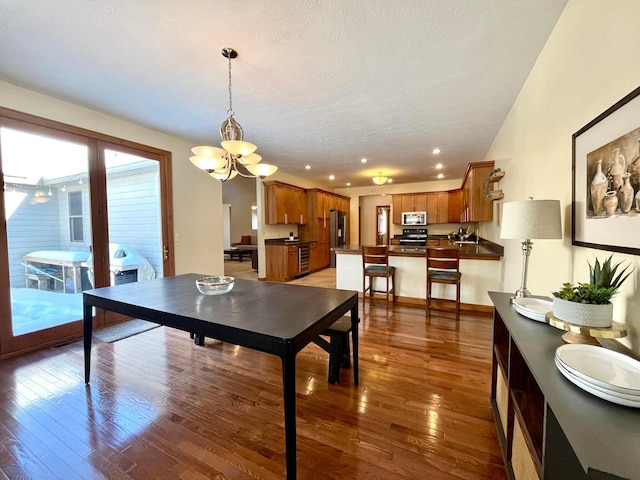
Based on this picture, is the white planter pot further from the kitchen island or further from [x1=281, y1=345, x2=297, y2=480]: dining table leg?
the kitchen island

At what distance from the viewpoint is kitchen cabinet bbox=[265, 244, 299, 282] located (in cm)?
607

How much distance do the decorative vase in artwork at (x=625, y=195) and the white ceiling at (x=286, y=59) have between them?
1.35 m

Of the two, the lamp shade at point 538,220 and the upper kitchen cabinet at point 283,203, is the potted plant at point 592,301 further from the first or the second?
the upper kitchen cabinet at point 283,203

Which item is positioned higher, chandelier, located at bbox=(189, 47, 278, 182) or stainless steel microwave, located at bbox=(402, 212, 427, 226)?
chandelier, located at bbox=(189, 47, 278, 182)

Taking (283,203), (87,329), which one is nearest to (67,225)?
(87,329)

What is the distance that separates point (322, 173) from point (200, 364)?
5404 millimetres

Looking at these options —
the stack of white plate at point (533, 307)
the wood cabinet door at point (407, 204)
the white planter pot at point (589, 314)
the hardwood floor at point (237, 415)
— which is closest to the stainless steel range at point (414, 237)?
the wood cabinet door at point (407, 204)

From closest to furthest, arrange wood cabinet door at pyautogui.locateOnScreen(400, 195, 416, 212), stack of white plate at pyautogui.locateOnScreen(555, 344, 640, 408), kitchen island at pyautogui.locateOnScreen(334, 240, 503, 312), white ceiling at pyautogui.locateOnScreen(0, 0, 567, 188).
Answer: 1. stack of white plate at pyautogui.locateOnScreen(555, 344, 640, 408)
2. white ceiling at pyautogui.locateOnScreen(0, 0, 567, 188)
3. kitchen island at pyautogui.locateOnScreen(334, 240, 503, 312)
4. wood cabinet door at pyautogui.locateOnScreen(400, 195, 416, 212)

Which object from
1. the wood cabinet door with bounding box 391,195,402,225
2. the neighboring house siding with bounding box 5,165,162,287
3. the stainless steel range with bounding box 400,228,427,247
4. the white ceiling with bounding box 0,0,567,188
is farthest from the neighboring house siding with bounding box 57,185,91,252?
the wood cabinet door with bounding box 391,195,402,225

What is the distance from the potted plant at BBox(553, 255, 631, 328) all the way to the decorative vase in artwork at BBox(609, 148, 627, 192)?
0.37m

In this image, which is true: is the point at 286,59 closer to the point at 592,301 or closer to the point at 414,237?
the point at 592,301

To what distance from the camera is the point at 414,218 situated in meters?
7.61

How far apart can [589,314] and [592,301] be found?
0.19ft

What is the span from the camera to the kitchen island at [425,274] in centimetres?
376
